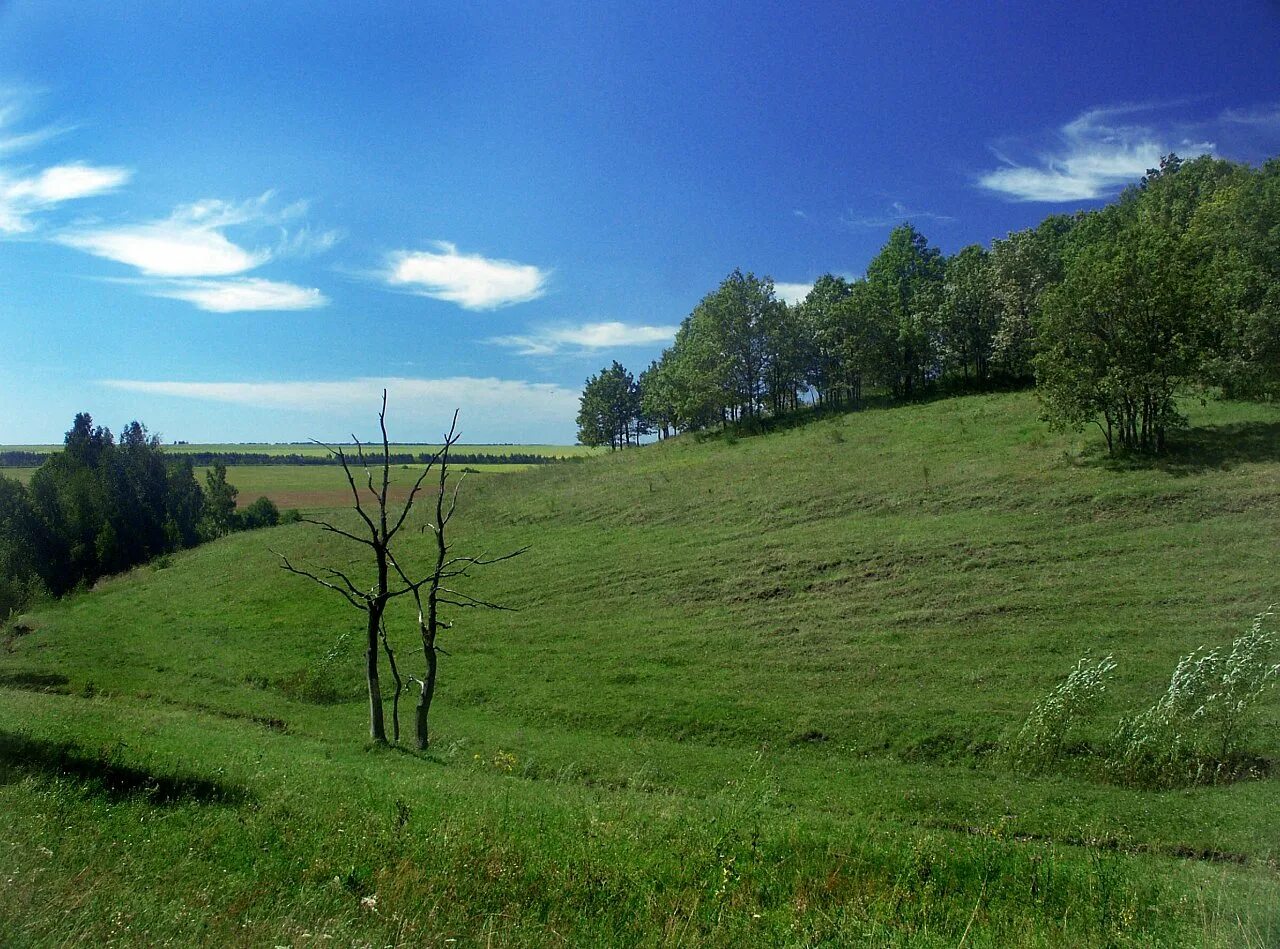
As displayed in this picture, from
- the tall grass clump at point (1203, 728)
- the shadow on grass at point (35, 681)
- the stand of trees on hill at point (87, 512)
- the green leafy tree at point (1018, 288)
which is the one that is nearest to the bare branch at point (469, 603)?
the shadow on grass at point (35, 681)

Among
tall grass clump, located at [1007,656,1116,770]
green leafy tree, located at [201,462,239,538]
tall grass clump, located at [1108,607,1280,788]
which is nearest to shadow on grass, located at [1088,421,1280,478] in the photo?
tall grass clump, located at [1007,656,1116,770]

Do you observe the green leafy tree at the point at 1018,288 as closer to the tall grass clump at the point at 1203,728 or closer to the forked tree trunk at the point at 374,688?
the tall grass clump at the point at 1203,728

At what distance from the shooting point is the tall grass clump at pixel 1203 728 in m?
16.2

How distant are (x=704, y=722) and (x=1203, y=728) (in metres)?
12.8

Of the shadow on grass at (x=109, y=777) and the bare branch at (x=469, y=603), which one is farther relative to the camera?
the bare branch at (x=469, y=603)

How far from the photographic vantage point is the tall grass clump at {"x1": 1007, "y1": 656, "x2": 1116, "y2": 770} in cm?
1819

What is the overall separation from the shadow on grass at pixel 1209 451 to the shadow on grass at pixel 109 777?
1597 inches

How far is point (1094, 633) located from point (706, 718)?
13.5 m

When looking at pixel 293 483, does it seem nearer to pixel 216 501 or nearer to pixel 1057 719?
pixel 216 501

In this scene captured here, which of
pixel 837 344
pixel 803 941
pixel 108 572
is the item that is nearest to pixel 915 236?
pixel 837 344

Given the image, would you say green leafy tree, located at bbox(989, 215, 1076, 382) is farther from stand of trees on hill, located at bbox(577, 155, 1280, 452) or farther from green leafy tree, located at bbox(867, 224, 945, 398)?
green leafy tree, located at bbox(867, 224, 945, 398)

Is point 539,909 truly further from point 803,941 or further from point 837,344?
point 837,344

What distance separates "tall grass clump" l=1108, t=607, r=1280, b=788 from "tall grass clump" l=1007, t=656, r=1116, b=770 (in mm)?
1266

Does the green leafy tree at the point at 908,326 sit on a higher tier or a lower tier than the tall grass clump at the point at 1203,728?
higher
